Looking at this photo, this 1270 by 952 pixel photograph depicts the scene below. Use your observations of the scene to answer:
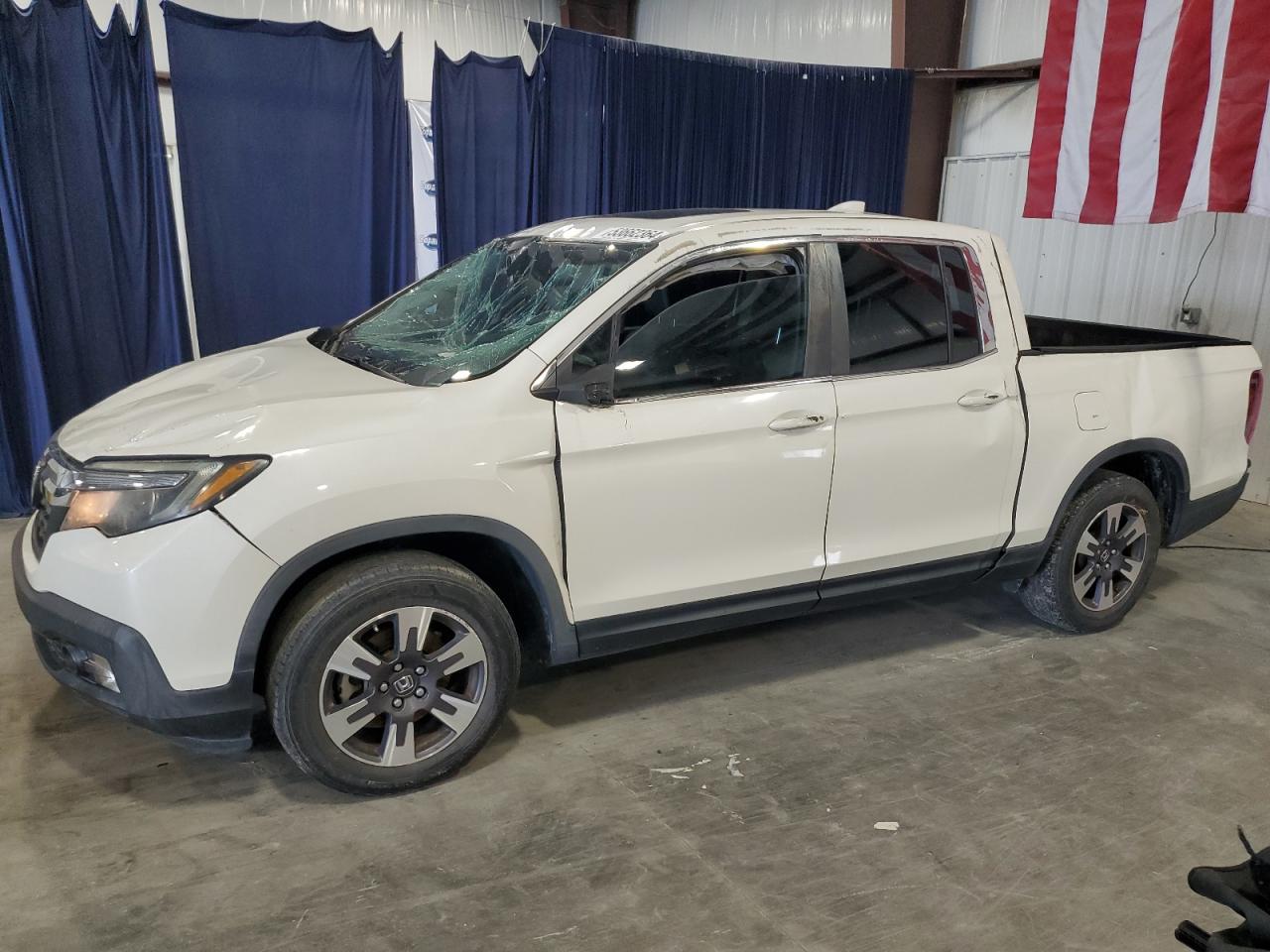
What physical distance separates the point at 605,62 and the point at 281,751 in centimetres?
534

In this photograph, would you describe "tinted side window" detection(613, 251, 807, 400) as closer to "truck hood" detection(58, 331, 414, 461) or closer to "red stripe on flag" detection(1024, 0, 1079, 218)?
"truck hood" detection(58, 331, 414, 461)

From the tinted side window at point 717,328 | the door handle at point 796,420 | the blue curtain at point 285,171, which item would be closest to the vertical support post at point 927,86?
the blue curtain at point 285,171

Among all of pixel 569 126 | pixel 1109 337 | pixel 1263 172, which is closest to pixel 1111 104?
pixel 1263 172

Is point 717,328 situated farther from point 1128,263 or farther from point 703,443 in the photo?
point 1128,263

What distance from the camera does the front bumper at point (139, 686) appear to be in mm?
2490

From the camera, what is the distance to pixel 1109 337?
191 inches

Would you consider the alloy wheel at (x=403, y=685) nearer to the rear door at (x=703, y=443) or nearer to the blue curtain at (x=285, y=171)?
the rear door at (x=703, y=443)

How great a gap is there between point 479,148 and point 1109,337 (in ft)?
13.3

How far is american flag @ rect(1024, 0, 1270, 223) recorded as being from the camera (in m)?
4.92

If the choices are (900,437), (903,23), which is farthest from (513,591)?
(903,23)

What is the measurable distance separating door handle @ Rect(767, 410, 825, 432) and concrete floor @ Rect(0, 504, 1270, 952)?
107 centimetres

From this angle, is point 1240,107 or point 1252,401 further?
point 1240,107

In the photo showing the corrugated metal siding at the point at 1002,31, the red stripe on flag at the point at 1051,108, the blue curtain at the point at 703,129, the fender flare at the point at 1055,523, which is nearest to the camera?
the fender flare at the point at 1055,523

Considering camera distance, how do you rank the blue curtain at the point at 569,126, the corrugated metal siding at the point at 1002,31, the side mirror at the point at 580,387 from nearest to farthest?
the side mirror at the point at 580,387, the blue curtain at the point at 569,126, the corrugated metal siding at the point at 1002,31
